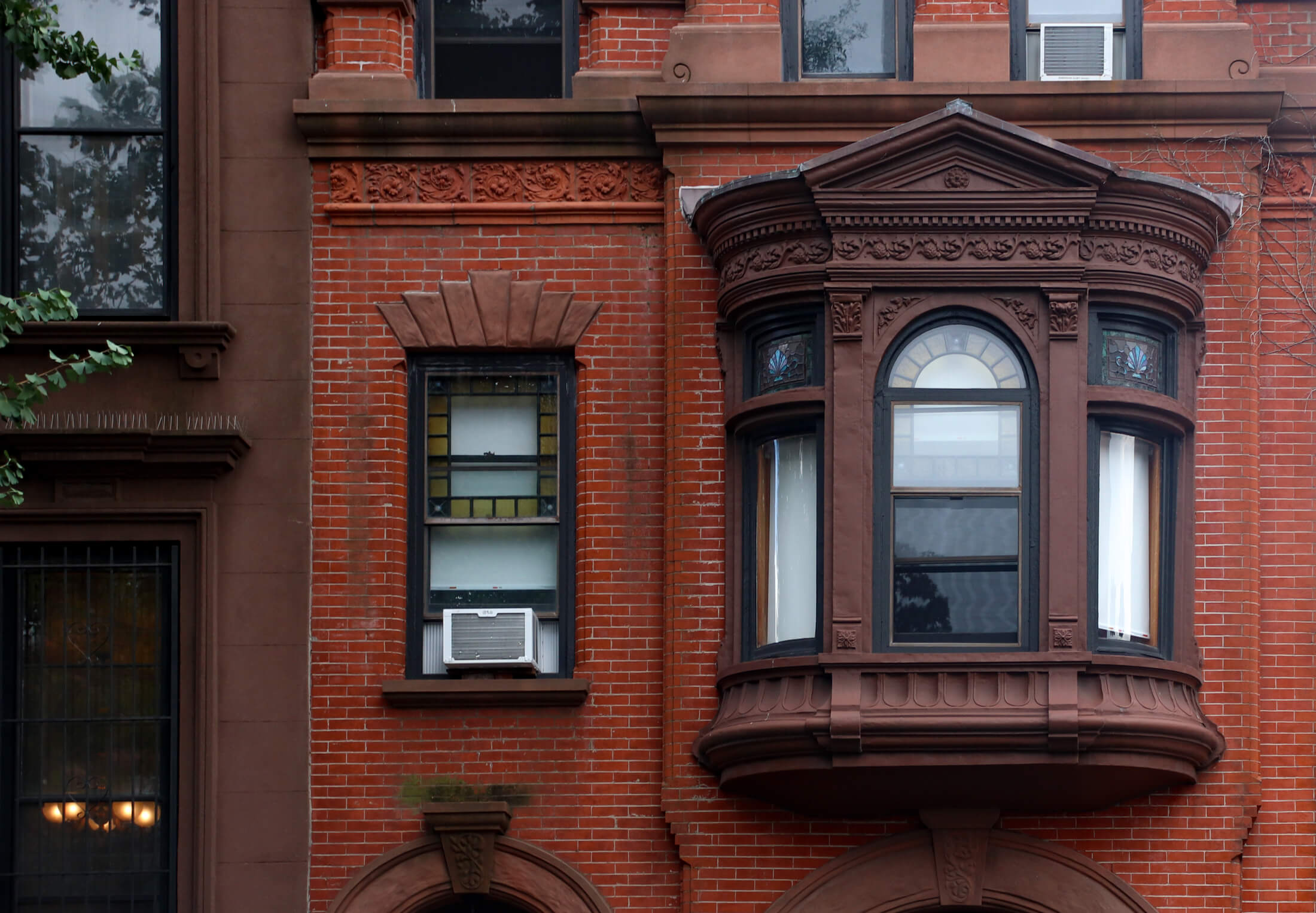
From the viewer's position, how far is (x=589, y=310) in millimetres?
13383

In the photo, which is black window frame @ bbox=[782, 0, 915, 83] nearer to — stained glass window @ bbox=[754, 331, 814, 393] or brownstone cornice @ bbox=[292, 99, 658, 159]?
brownstone cornice @ bbox=[292, 99, 658, 159]

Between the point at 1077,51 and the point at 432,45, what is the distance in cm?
476

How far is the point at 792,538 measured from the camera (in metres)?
12.8

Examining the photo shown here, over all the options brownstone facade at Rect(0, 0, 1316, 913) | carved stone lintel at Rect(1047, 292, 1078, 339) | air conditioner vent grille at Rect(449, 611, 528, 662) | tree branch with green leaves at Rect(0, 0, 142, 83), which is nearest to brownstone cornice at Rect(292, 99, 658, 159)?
brownstone facade at Rect(0, 0, 1316, 913)

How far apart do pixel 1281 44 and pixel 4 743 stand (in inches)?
406

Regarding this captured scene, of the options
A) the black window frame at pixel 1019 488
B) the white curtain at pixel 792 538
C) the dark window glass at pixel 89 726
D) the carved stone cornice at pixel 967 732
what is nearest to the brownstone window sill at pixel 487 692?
the carved stone cornice at pixel 967 732

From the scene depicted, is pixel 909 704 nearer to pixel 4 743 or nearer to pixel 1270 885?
pixel 1270 885

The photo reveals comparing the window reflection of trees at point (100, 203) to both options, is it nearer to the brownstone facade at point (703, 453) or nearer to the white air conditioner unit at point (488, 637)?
the brownstone facade at point (703, 453)

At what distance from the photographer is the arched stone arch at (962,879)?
12375 mm

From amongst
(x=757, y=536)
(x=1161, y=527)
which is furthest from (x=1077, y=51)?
(x=757, y=536)

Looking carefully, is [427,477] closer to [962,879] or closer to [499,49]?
[499,49]

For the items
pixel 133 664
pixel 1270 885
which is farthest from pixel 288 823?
pixel 1270 885

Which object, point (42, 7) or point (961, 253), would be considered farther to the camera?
point (42, 7)

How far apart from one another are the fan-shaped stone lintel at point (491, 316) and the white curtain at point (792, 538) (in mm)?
1772
